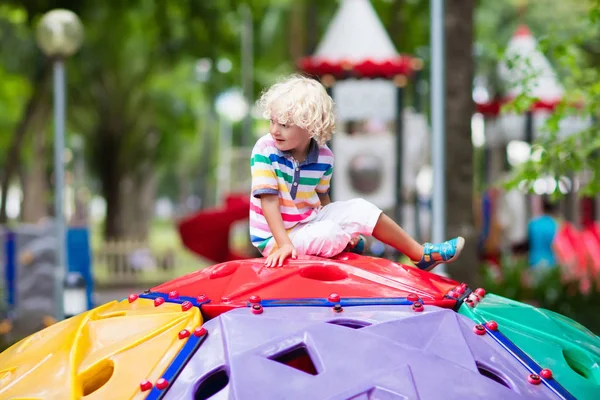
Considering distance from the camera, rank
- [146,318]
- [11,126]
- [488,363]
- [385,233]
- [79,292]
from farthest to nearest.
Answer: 1. [11,126]
2. [79,292]
3. [385,233]
4. [146,318]
5. [488,363]

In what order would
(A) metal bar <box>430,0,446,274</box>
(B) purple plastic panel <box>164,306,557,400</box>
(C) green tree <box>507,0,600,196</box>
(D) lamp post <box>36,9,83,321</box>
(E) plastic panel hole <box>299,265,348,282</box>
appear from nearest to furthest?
1. (B) purple plastic panel <box>164,306,557,400</box>
2. (E) plastic panel hole <box>299,265,348,282</box>
3. (C) green tree <box>507,0,600,196</box>
4. (A) metal bar <box>430,0,446,274</box>
5. (D) lamp post <box>36,9,83,321</box>

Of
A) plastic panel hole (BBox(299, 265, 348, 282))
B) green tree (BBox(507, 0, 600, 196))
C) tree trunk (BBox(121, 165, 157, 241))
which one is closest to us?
plastic panel hole (BBox(299, 265, 348, 282))

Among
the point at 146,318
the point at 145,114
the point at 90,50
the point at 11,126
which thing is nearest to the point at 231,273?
the point at 146,318

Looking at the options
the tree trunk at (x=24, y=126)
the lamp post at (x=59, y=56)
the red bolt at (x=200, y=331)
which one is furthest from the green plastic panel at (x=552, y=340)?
the tree trunk at (x=24, y=126)

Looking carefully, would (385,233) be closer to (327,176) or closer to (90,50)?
(327,176)

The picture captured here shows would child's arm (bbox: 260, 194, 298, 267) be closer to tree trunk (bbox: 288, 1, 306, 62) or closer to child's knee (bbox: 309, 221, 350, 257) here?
child's knee (bbox: 309, 221, 350, 257)

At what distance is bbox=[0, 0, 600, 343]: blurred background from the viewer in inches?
302

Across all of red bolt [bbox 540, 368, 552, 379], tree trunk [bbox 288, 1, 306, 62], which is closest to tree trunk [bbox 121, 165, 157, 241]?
tree trunk [bbox 288, 1, 306, 62]

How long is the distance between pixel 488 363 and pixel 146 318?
1121mm

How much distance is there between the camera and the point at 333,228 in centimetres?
337

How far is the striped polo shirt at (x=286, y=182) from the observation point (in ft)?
11.2

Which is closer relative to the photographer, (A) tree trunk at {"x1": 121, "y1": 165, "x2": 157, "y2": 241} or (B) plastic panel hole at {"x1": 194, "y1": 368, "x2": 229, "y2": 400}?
(B) plastic panel hole at {"x1": 194, "y1": 368, "x2": 229, "y2": 400}

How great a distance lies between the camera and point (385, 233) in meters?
3.52

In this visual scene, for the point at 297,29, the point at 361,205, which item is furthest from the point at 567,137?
the point at 297,29
